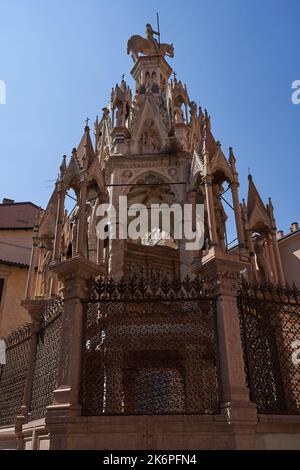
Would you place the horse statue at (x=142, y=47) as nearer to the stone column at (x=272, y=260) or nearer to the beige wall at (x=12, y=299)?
the stone column at (x=272, y=260)

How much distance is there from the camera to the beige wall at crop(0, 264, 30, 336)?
2138 cm

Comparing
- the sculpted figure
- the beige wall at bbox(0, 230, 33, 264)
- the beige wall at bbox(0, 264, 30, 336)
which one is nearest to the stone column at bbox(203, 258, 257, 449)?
the sculpted figure

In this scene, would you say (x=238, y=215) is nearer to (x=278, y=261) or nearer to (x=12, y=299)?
(x=278, y=261)

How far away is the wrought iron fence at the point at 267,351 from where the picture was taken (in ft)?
24.9

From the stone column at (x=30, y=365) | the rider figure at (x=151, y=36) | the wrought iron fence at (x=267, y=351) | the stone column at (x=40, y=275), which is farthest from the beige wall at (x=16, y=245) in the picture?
the wrought iron fence at (x=267, y=351)

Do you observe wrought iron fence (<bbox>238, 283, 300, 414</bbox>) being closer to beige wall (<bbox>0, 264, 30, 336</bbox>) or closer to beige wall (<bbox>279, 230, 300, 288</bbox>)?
beige wall (<bbox>0, 264, 30, 336</bbox>)

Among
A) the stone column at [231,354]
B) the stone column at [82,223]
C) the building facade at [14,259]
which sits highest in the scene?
the building facade at [14,259]

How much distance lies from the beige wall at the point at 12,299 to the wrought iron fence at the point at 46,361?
1236 cm

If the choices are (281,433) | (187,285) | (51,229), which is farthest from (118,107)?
(281,433)

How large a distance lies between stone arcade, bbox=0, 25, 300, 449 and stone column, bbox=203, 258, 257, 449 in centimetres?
2

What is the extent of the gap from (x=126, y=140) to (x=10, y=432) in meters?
10.3

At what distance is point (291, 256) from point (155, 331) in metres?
19.3

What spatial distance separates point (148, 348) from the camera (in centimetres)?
970

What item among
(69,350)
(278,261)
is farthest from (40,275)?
(278,261)
